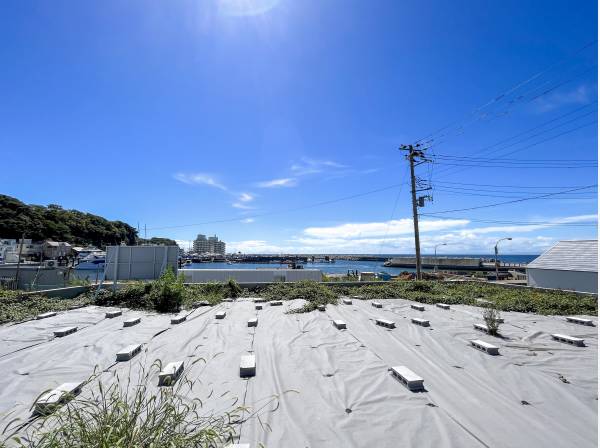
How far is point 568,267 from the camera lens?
37.7 ft

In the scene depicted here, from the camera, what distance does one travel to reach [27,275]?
12.3 meters

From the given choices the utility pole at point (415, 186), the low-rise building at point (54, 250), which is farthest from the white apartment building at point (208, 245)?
the utility pole at point (415, 186)

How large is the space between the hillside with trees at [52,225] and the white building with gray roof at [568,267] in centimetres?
7602

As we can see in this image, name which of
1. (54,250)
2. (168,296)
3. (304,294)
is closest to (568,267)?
(304,294)

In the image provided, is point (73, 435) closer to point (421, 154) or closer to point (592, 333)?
point (592, 333)

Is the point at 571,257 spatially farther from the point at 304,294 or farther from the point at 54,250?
the point at 54,250

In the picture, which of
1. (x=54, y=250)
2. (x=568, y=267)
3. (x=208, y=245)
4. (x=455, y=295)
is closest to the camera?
(x=455, y=295)

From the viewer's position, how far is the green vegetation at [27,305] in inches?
231

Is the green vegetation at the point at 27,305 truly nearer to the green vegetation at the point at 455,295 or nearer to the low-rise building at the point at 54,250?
the green vegetation at the point at 455,295

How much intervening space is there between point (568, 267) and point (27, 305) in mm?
17918

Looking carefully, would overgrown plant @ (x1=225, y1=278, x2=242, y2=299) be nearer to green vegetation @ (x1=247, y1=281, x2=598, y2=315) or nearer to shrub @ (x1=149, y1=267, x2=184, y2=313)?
green vegetation @ (x1=247, y1=281, x2=598, y2=315)

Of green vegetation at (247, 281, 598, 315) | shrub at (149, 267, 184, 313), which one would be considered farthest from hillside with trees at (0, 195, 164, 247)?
green vegetation at (247, 281, 598, 315)

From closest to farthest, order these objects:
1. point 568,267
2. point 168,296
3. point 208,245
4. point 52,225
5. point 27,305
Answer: point 27,305 → point 168,296 → point 568,267 → point 52,225 → point 208,245

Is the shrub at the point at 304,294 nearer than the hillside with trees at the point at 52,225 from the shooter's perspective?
Yes
